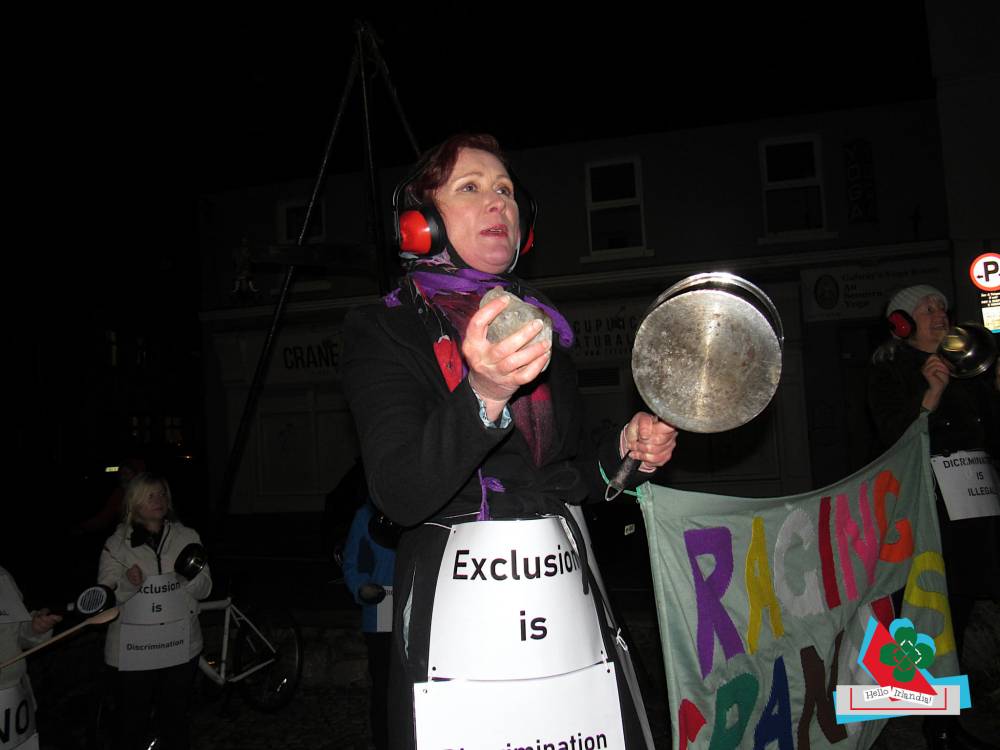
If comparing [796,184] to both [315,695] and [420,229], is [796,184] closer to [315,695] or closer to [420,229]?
[315,695]

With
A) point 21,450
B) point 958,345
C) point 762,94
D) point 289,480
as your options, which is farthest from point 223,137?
point 958,345

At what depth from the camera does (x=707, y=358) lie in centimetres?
166

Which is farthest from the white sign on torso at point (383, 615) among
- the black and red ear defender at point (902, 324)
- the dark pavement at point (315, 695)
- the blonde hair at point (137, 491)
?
the black and red ear defender at point (902, 324)

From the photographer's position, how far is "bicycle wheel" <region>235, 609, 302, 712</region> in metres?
5.70

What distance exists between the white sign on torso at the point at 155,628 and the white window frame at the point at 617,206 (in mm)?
10894

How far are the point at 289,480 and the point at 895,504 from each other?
13.7 meters

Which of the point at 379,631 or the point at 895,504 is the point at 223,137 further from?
the point at 895,504

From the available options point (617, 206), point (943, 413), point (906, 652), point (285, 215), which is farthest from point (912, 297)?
point (285, 215)

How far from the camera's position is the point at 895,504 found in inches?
133

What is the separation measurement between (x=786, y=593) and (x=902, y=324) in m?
1.99

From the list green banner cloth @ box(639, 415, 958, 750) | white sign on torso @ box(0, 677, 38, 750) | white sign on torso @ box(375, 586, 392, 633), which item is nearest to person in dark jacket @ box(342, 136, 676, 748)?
green banner cloth @ box(639, 415, 958, 750)

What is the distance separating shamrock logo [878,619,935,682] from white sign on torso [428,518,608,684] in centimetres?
217

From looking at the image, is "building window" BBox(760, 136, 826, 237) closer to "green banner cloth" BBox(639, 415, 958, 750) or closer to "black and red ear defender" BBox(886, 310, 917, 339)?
"black and red ear defender" BBox(886, 310, 917, 339)

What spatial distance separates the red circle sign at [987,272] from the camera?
8.86 m
